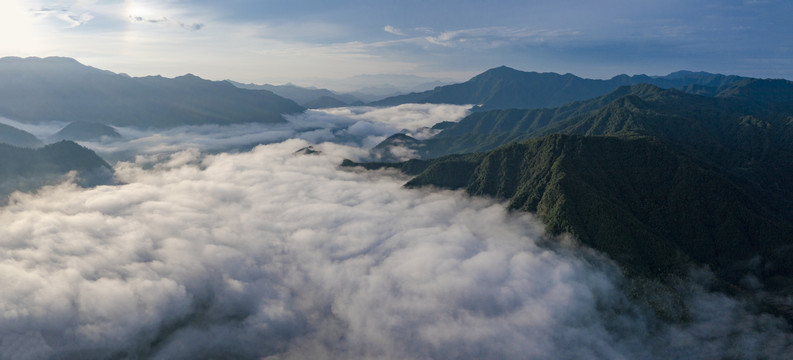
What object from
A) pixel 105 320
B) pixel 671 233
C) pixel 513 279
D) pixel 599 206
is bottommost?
pixel 105 320

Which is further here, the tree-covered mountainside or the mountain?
the tree-covered mountainside

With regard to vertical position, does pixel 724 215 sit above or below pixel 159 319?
above

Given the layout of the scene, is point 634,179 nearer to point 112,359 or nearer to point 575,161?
point 575,161

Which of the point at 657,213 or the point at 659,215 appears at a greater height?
the point at 657,213

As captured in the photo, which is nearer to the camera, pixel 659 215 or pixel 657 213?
pixel 659 215

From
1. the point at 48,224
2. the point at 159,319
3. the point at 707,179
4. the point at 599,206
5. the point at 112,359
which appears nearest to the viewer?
the point at 112,359

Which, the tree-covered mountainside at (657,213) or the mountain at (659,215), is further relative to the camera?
the tree-covered mountainside at (657,213)

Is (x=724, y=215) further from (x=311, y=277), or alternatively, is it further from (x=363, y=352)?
(x=311, y=277)

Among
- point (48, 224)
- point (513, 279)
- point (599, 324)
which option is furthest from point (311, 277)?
point (48, 224)

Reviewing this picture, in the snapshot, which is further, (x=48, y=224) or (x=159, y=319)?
(x=48, y=224)

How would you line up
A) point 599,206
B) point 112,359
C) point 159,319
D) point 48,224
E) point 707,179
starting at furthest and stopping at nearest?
point 48,224 < point 707,179 < point 599,206 < point 159,319 < point 112,359
